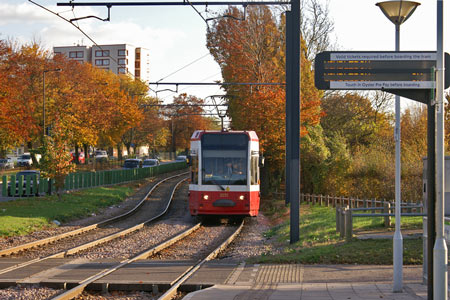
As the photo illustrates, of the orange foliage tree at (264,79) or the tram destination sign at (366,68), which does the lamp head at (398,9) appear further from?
the orange foliage tree at (264,79)

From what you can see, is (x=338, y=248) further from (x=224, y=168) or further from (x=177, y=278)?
(x=224, y=168)

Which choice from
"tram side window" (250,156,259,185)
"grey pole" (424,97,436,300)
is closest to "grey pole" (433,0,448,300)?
"grey pole" (424,97,436,300)

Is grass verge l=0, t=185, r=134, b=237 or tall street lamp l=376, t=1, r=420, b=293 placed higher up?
tall street lamp l=376, t=1, r=420, b=293

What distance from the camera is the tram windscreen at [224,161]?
915 inches

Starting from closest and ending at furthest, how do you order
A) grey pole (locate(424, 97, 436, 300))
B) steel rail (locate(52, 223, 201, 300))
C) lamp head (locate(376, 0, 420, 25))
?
grey pole (locate(424, 97, 436, 300)), steel rail (locate(52, 223, 201, 300)), lamp head (locate(376, 0, 420, 25))

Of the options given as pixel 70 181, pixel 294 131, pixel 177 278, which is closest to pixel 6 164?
pixel 70 181

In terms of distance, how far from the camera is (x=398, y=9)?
32.0 ft

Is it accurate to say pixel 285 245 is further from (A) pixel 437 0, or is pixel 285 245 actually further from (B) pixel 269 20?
(B) pixel 269 20

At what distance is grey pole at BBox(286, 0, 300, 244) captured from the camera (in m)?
16.3

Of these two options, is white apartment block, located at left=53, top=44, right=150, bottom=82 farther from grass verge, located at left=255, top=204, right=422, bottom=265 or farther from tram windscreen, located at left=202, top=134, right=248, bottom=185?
grass verge, located at left=255, top=204, right=422, bottom=265

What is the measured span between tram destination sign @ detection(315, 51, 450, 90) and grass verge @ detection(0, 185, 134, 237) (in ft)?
44.1

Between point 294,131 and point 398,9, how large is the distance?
7823mm

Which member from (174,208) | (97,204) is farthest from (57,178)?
(174,208)

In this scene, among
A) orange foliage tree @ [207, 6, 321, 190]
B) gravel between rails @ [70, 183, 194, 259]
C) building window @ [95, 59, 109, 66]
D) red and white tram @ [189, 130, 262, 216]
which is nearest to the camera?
gravel between rails @ [70, 183, 194, 259]
